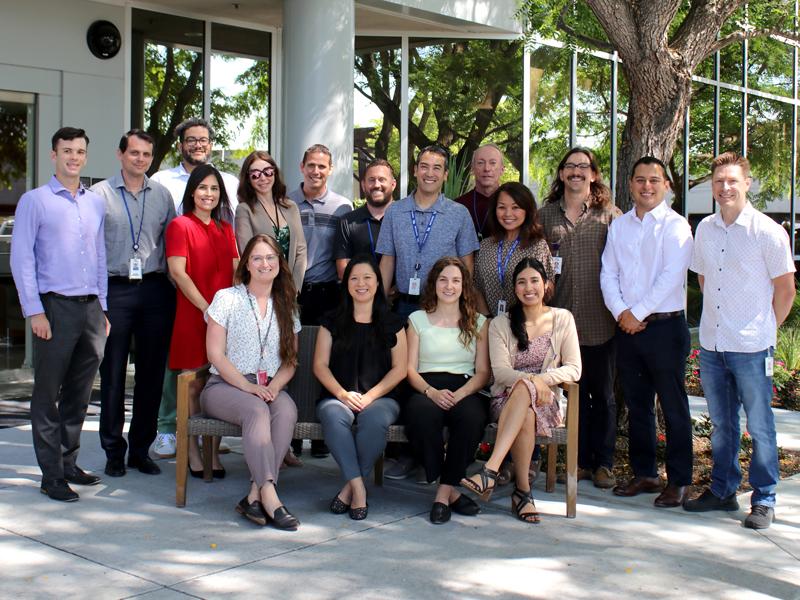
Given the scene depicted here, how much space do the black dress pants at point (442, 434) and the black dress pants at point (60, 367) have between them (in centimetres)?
173

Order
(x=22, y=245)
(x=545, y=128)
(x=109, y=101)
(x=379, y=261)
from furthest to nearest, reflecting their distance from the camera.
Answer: (x=545, y=128)
(x=109, y=101)
(x=379, y=261)
(x=22, y=245)

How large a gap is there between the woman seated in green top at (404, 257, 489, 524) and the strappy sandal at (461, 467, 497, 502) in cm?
12

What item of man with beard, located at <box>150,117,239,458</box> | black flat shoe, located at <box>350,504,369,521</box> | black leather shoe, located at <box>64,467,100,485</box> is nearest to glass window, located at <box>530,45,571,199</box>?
man with beard, located at <box>150,117,239,458</box>

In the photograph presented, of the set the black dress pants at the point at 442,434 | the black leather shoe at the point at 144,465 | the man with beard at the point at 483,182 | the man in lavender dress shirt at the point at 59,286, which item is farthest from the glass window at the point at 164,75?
the black dress pants at the point at 442,434

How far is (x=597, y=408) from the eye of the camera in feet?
18.7

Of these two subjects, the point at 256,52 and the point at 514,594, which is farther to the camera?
the point at 256,52

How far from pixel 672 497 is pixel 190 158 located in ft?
11.5

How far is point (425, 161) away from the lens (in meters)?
5.82

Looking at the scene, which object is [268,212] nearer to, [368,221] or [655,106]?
[368,221]

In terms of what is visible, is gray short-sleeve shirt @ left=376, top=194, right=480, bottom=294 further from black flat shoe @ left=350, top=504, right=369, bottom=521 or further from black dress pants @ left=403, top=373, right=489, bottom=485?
black flat shoe @ left=350, top=504, right=369, bottom=521

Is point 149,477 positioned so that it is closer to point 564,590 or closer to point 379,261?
point 379,261

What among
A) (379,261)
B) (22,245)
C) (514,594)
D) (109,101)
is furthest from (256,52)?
(514,594)

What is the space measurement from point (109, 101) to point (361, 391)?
18.0 ft

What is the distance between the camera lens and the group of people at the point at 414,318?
5.03m
